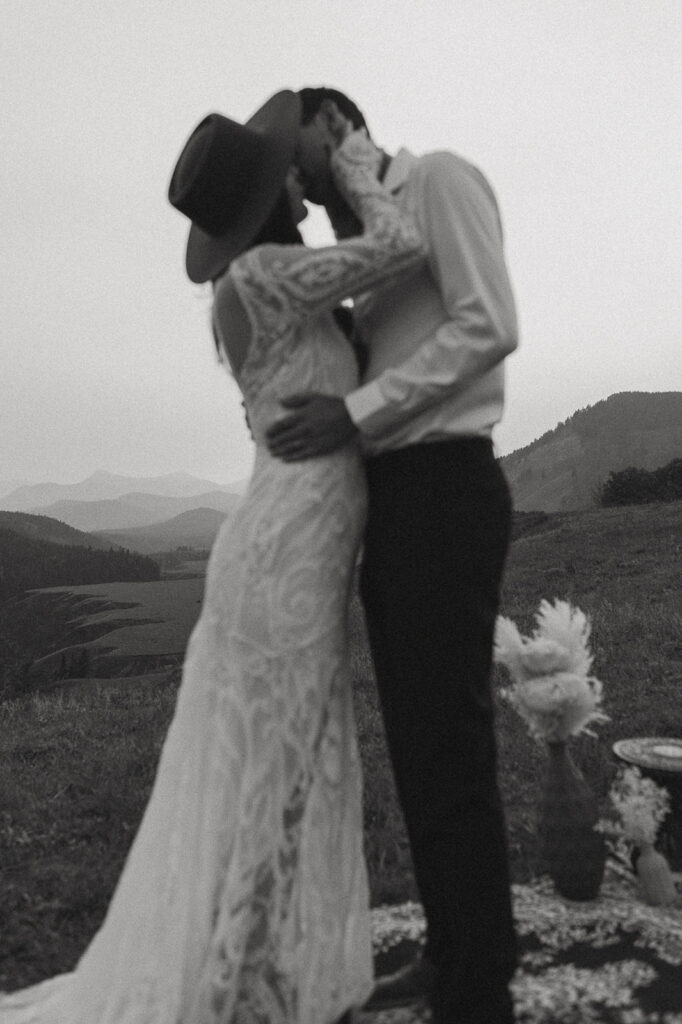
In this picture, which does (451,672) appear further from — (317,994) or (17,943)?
(17,943)

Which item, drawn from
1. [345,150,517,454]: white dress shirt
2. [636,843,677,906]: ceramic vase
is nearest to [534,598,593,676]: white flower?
[636,843,677,906]: ceramic vase

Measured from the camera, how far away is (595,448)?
156ft

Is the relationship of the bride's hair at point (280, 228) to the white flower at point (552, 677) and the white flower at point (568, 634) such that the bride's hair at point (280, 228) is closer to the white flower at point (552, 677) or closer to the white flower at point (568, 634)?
the white flower at point (552, 677)

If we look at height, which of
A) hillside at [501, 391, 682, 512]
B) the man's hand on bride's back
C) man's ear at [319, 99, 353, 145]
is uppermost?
hillside at [501, 391, 682, 512]

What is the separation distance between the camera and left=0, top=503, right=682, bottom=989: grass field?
378 centimetres

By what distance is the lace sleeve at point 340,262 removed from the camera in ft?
6.69

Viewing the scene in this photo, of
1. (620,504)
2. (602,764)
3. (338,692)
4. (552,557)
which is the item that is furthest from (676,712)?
(620,504)

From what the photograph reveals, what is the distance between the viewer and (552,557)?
16547 millimetres

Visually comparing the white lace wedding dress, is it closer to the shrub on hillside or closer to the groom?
the groom

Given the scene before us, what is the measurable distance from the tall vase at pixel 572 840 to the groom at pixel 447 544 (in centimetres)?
136

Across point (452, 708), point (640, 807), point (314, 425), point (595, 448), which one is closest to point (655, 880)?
point (640, 807)

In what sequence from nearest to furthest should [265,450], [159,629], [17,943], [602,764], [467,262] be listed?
[467,262] < [265,450] < [17,943] < [602,764] < [159,629]

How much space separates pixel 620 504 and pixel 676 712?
820 inches

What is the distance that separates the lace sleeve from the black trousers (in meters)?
0.45
